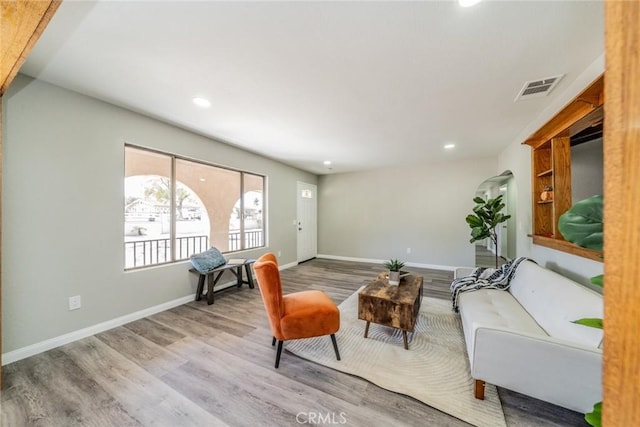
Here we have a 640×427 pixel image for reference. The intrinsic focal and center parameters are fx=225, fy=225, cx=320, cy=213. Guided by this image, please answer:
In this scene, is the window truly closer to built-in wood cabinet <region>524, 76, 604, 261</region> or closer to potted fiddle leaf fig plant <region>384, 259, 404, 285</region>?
potted fiddle leaf fig plant <region>384, 259, 404, 285</region>

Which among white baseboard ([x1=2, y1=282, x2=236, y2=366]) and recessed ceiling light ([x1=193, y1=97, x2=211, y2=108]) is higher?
recessed ceiling light ([x1=193, y1=97, x2=211, y2=108])

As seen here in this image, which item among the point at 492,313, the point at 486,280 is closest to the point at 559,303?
the point at 492,313

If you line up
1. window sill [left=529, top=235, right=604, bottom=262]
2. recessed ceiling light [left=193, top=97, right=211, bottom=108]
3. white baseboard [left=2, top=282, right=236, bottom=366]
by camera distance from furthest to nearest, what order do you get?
recessed ceiling light [left=193, top=97, right=211, bottom=108], white baseboard [left=2, top=282, right=236, bottom=366], window sill [left=529, top=235, right=604, bottom=262]

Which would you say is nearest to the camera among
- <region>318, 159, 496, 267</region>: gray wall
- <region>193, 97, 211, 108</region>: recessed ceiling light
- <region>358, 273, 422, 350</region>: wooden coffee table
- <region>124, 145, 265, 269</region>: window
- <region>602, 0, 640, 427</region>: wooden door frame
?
<region>602, 0, 640, 427</region>: wooden door frame

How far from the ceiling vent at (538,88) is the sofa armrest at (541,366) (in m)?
2.08

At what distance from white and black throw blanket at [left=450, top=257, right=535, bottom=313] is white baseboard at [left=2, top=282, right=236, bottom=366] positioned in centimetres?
354

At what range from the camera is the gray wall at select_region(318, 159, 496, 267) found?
4785 millimetres

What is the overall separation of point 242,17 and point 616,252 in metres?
1.86

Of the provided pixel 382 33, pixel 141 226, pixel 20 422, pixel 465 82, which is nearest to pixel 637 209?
pixel 382 33

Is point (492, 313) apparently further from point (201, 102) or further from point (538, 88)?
point (201, 102)

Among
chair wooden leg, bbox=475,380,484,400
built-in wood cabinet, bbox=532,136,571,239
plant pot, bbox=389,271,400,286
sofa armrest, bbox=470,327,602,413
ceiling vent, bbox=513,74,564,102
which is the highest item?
ceiling vent, bbox=513,74,564,102

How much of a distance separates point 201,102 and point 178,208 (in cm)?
157

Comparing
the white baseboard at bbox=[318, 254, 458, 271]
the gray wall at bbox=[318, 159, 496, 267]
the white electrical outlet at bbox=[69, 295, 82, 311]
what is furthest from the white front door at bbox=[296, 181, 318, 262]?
the white electrical outlet at bbox=[69, 295, 82, 311]

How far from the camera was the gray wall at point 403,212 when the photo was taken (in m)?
4.79
